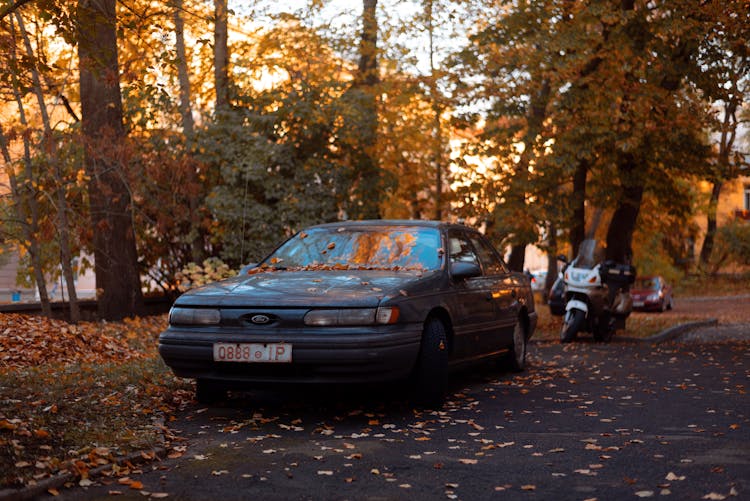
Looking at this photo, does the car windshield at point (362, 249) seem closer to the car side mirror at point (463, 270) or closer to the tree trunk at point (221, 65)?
the car side mirror at point (463, 270)

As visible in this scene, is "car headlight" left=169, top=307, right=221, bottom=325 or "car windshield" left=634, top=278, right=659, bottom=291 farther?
"car windshield" left=634, top=278, right=659, bottom=291

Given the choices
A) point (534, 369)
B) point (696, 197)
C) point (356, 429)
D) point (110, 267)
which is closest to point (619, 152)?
point (534, 369)

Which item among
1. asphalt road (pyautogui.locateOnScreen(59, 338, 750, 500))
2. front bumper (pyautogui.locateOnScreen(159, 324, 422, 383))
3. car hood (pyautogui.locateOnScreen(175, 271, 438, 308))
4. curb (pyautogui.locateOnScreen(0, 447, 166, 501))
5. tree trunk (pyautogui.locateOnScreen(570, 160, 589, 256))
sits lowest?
asphalt road (pyautogui.locateOnScreen(59, 338, 750, 500))

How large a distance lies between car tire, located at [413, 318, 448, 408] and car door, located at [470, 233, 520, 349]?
190 centimetres

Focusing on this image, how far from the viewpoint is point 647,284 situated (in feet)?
118

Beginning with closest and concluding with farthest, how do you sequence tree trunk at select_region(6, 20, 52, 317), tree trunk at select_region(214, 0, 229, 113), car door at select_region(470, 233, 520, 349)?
1. car door at select_region(470, 233, 520, 349)
2. tree trunk at select_region(6, 20, 52, 317)
3. tree trunk at select_region(214, 0, 229, 113)

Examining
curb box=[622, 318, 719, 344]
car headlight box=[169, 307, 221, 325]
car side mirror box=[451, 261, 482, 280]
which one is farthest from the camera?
curb box=[622, 318, 719, 344]

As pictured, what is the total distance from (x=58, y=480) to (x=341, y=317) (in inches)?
106

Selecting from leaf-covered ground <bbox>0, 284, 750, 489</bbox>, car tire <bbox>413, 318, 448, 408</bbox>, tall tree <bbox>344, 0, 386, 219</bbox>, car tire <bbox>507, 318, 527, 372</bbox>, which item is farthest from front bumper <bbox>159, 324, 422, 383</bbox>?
tall tree <bbox>344, 0, 386, 219</bbox>

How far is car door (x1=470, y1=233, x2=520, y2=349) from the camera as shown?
10516 mm

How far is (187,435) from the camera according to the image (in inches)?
285

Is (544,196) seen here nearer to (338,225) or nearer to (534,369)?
(534,369)

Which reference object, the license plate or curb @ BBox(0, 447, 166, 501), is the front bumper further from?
curb @ BBox(0, 447, 166, 501)

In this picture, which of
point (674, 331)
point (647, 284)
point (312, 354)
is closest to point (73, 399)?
point (312, 354)
